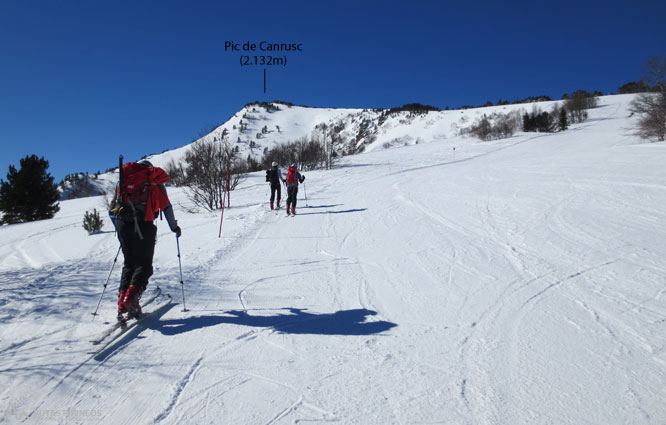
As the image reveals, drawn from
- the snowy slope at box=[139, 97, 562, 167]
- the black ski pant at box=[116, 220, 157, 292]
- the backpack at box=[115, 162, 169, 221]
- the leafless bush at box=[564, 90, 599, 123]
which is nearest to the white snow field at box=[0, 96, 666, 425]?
the black ski pant at box=[116, 220, 157, 292]

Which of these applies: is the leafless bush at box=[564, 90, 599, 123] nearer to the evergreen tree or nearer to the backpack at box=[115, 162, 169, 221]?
the backpack at box=[115, 162, 169, 221]

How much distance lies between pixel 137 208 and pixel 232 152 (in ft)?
46.0

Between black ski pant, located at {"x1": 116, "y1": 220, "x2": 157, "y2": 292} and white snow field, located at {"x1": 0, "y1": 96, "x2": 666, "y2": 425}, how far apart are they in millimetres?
571

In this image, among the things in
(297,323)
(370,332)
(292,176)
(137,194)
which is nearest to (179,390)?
(297,323)

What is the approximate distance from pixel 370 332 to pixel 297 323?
870 mm

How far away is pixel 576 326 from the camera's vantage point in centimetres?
352

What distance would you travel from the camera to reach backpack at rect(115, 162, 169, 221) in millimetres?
3670

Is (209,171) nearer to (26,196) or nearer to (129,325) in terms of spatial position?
(129,325)

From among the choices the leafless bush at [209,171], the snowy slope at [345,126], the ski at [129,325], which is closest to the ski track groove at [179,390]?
the ski at [129,325]

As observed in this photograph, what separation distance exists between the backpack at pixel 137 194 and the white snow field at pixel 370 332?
1.33 m

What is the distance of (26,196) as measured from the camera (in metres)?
25.9

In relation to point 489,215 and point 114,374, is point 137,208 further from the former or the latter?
point 489,215

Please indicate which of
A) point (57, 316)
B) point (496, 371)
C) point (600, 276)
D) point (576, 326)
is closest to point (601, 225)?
point (600, 276)

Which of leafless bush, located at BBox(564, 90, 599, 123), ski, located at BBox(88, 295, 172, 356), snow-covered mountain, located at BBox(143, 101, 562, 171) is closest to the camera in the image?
ski, located at BBox(88, 295, 172, 356)
